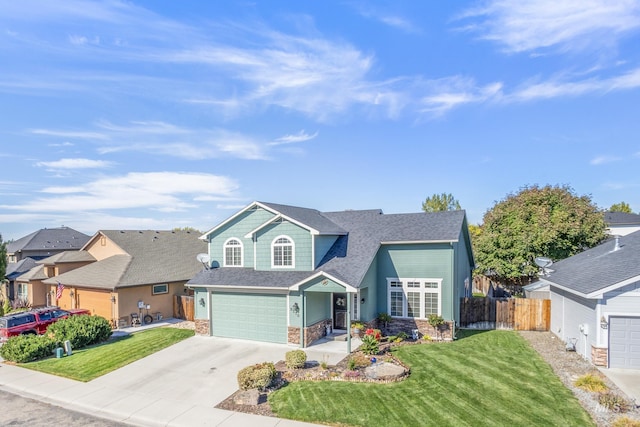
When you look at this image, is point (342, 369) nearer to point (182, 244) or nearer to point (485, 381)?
point (485, 381)

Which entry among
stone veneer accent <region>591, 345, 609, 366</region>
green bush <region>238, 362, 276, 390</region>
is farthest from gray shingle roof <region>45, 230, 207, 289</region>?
stone veneer accent <region>591, 345, 609, 366</region>

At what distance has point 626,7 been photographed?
1312 cm

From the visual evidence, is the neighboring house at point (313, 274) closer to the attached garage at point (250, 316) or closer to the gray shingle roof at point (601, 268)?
the attached garage at point (250, 316)

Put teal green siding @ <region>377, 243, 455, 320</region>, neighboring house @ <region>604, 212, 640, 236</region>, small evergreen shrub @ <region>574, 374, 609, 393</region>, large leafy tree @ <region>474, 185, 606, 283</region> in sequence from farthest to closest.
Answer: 1. neighboring house @ <region>604, 212, 640, 236</region>
2. large leafy tree @ <region>474, 185, 606, 283</region>
3. teal green siding @ <region>377, 243, 455, 320</region>
4. small evergreen shrub @ <region>574, 374, 609, 393</region>

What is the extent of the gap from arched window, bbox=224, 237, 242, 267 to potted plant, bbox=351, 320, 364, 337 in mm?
7215

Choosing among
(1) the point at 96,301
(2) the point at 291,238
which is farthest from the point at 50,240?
(2) the point at 291,238

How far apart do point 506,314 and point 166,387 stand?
17843mm

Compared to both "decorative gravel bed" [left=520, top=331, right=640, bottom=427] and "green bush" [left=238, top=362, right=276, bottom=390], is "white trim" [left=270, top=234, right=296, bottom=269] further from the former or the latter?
"decorative gravel bed" [left=520, top=331, right=640, bottom=427]

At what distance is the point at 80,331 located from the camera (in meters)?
17.5

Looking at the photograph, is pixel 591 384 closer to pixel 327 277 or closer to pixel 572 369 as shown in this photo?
pixel 572 369

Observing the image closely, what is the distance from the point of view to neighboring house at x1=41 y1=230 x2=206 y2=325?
22.1 metres

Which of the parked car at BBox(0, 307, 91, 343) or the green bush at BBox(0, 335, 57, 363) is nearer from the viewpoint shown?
the green bush at BBox(0, 335, 57, 363)

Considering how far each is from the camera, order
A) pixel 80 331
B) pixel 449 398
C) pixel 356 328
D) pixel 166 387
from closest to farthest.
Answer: pixel 449 398, pixel 166 387, pixel 80 331, pixel 356 328

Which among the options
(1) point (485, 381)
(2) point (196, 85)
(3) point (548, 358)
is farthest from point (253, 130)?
(3) point (548, 358)
